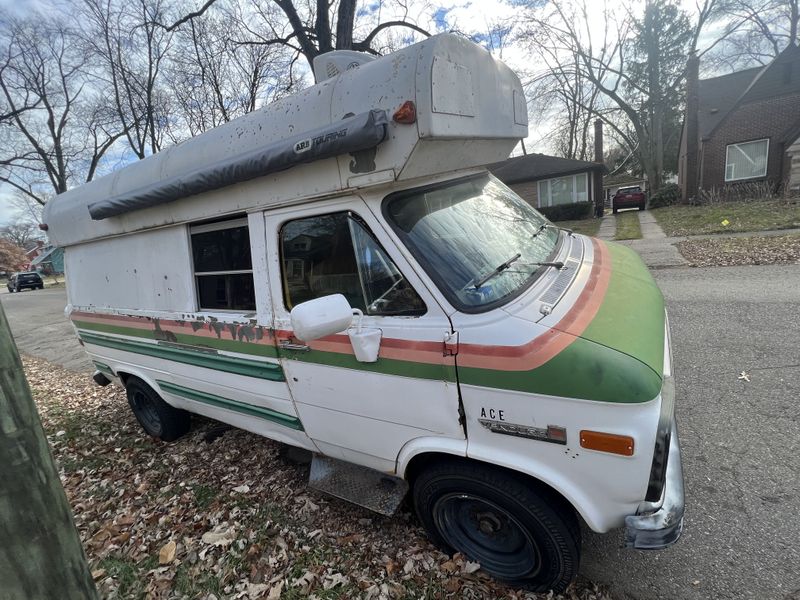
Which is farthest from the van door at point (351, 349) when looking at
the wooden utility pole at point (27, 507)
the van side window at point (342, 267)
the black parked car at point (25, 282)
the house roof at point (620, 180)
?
the house roof at point (620, 180)

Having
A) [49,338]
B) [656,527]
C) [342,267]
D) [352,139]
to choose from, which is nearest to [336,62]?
[352,139]

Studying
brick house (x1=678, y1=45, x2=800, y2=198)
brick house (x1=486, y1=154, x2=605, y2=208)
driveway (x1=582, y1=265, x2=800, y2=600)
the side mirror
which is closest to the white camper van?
the side mirror

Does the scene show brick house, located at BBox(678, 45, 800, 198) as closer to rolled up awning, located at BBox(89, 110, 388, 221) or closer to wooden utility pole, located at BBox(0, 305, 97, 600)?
rolled up awning, located at BBox(89, 110, 388, 221)

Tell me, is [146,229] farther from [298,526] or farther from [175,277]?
[298,526]

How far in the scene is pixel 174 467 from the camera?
12.6ft

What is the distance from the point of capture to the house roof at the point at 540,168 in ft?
84.5

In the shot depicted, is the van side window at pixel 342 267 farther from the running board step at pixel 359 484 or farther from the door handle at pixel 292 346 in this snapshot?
the running board step at pixel 359 484

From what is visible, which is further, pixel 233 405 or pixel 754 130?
pixel 754 130

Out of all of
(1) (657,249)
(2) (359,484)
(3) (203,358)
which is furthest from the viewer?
(1) (657,249)

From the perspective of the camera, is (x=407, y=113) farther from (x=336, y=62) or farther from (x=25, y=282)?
(x=25, y=282)

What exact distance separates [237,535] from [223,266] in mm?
1824

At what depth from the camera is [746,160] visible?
69.8ft

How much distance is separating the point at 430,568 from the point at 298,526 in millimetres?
979

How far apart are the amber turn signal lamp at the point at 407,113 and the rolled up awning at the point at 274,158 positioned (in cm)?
7
